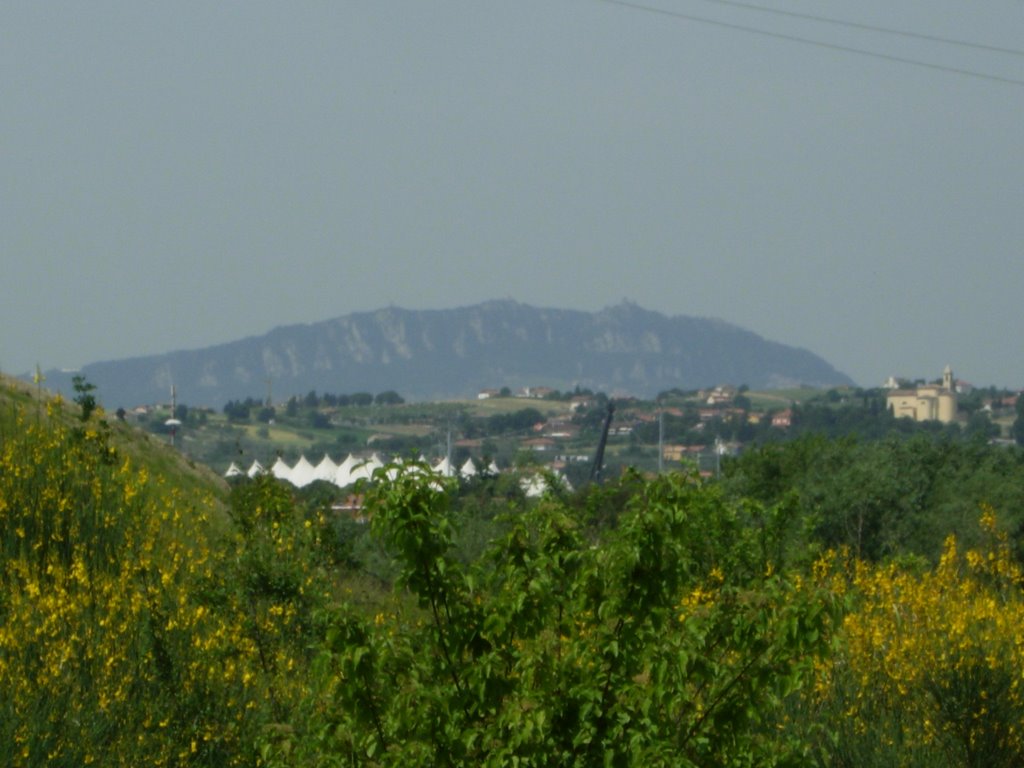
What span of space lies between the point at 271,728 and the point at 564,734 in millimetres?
1349

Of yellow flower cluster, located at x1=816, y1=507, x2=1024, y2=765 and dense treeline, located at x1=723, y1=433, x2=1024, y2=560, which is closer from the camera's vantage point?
yellow flower cluster, located at x1=816, y1=507, x2=1024, y2=765

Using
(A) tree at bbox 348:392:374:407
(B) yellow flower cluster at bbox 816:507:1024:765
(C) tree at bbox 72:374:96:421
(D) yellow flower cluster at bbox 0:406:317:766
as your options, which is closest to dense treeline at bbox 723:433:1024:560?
(B) yellow flower cluster at bbox 816:507:1024:765

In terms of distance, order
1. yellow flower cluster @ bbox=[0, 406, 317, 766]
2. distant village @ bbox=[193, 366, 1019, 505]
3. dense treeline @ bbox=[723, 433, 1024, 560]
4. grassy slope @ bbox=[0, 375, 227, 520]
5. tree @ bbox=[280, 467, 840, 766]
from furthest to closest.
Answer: distant village @ bbox=[193, 366, 1019, 505] < dense treeline @ bbox=[723, 433, 1024, 560] < grassy slope @ bbox=[0, 375, 227, 520] < yellow flower cluster @ bbox=[0, 406, 317, 766] < tree @ bbox=[280, 467, 840, 766]

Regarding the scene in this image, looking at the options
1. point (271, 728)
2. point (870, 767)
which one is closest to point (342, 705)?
point (271, 728)

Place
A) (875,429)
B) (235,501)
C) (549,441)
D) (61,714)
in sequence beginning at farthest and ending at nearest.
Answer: (549,441) < (875,429) < (235,501) < (61,714)

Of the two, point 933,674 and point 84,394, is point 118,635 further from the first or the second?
point 84,394

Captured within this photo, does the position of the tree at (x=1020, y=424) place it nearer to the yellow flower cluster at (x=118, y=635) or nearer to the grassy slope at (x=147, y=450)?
the grassy slope at (x=147, y=450)

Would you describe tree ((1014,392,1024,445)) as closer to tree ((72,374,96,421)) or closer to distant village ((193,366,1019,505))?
distant village ((193,366,1019,505))

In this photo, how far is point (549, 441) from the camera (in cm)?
9494

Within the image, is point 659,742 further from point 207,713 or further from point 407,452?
point 207,713

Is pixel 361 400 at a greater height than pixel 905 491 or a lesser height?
lesser

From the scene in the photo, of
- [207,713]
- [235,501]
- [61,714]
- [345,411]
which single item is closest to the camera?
[61,714]

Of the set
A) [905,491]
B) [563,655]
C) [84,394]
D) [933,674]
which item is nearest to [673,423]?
[905,491]

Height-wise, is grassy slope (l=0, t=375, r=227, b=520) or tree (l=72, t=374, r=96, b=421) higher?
tree (l=72, t=374, r=96, b=421)
